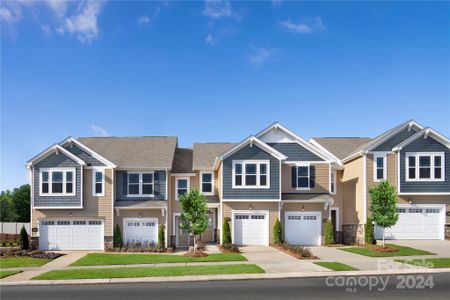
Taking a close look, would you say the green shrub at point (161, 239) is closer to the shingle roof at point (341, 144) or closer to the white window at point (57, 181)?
the white window at point (57, 181)

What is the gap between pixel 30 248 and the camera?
30344 mm

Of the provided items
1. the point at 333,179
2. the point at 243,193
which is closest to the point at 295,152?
the point at 333,179

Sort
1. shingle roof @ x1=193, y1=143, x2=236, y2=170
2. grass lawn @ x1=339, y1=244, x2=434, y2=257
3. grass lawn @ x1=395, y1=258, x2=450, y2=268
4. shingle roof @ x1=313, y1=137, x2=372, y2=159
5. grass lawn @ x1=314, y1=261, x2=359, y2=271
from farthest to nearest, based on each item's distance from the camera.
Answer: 1. shingle roof @ x1=313, y1=137, x2=372, y2=159
2. shingle roof @ x1=193, y1=143, x2=236, y2=170
3. grass lawn @ x1=339, y1=244, x2=434, y2=257
4. grass lawn @ x1=395, y1=258, x2=450, y2=268
5. grass lawn @ x1=314, y1=261, x2=359, y2=271

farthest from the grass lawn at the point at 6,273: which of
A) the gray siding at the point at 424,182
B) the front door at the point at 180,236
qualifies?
the gray siding at the point at 424,182

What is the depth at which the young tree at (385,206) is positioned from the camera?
87.4 feet

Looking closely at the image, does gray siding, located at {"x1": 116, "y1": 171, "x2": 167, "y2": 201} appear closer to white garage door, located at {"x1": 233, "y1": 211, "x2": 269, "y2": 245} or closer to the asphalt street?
white garage door, located at {"x1": 233, "y1": 211, "x2": 269, "y2": 245}

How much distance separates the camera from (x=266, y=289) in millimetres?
15422

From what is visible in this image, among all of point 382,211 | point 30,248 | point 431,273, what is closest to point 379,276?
point 431,273

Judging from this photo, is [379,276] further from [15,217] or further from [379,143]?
[15,217]

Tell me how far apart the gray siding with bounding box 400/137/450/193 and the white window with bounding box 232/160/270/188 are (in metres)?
8.94

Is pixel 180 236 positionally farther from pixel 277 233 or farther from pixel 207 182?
pixel 277 233

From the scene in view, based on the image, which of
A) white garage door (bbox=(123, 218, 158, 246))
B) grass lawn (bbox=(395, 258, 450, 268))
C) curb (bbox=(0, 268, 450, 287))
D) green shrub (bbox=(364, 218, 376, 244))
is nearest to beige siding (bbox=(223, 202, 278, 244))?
white garage door (bbox=(123, 218, 158, 246))

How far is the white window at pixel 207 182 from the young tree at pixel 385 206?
11563 millimetres

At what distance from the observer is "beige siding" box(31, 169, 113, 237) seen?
30406mm
